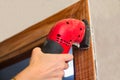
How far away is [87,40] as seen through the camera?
653 millimetres

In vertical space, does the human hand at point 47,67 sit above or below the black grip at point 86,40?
below

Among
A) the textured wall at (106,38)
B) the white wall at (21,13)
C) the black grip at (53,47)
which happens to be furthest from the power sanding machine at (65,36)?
the white wall at (21,13)

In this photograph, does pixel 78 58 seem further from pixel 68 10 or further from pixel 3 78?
pixel 3 78

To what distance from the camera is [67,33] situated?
2.04ft

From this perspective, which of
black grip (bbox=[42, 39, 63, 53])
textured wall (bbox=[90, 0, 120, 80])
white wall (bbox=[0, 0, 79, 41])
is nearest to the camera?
black grip (bbox=[42, 39, 63, 53])

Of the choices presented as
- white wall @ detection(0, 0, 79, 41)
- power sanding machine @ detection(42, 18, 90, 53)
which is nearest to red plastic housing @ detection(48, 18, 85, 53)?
power sanding machine @ detection(42, 18, 90, 53)

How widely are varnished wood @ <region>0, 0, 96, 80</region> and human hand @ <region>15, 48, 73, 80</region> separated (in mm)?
58

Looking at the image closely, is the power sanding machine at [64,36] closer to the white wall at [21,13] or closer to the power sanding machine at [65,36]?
the power sanding machine at [65,36]

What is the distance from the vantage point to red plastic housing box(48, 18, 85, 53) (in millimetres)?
619

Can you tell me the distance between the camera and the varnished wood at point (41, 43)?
65cm

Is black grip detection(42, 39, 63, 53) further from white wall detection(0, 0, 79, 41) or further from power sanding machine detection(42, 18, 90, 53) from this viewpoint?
white wall detection(0, 0, 79, 41)

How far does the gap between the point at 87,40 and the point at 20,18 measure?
558mm

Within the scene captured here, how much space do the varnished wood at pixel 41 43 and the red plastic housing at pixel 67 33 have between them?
0.05 metres

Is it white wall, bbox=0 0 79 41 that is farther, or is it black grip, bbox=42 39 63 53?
white wall, bbox=0 0 79 41
